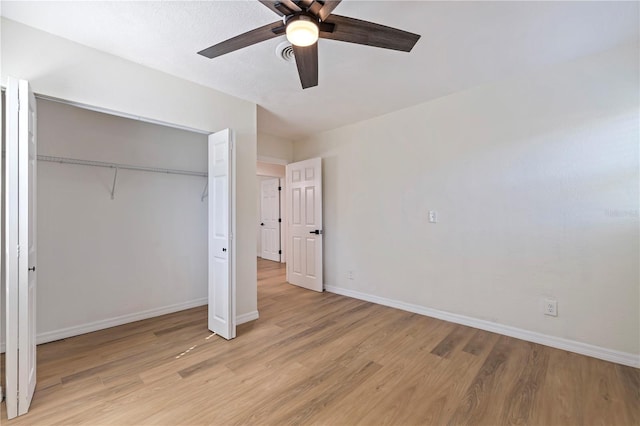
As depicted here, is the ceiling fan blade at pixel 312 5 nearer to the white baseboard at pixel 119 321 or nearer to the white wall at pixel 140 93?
the white wall at pixel 140 93

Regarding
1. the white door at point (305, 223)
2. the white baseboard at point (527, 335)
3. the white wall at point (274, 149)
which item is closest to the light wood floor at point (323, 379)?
the white baseboard at point (527, 335)

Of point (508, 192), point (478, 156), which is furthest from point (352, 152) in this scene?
point (508, 192)

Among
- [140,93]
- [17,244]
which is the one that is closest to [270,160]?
[140,93]

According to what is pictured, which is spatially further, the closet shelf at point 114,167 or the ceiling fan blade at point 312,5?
the closet shelf at point 114,167

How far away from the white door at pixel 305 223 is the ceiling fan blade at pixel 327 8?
3000 mm

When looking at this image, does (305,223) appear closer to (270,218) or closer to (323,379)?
(323,379)

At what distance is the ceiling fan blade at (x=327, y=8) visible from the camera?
4.27ft

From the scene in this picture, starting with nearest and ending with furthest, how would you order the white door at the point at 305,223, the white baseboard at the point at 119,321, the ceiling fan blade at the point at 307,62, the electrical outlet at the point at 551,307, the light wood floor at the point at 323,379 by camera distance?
1. the ceiling fan blade at the point at 307,62
2. the light wood floor at the point at 323,379
3. the electrical outlet at the point at 551,307
4. the white baseboard at the point at 119,321
5. the white door at the point at 305,223

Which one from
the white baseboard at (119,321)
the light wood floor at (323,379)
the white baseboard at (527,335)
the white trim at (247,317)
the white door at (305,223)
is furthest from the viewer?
the white door at (305,223)

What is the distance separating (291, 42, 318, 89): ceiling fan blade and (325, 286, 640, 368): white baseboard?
293cm

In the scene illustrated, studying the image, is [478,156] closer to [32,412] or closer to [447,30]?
[447,30]

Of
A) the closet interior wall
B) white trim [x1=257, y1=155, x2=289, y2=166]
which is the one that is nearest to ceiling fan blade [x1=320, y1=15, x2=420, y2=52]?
the closet interior wall

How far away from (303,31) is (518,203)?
8.64ft

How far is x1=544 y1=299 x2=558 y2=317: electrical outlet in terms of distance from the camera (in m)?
2.58
